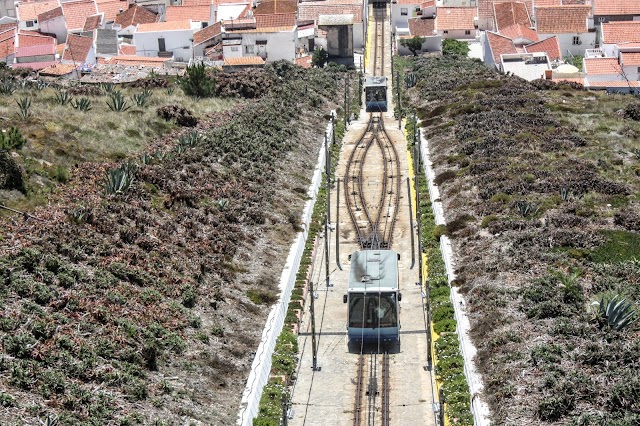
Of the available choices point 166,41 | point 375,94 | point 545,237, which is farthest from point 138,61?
point 545,237

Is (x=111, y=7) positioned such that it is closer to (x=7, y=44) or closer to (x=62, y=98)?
(x=7, y=44)

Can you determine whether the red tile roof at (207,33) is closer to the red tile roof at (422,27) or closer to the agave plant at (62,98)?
the red tile roof at (422,27)

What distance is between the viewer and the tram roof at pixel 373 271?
35.6 m

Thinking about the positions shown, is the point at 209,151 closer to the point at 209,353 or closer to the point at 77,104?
the point at 77,104

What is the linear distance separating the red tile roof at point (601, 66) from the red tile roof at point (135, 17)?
4164 cm

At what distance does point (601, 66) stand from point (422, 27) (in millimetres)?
18138

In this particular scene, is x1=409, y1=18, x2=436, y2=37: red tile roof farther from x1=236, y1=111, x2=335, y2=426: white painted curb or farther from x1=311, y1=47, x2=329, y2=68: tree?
x1=236, y1=111, x2=335, y2=426: white painted curb

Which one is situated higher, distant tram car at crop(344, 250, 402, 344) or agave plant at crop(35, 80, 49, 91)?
agave plant at crop(35, 80, 49, 91)

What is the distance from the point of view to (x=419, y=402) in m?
32.7

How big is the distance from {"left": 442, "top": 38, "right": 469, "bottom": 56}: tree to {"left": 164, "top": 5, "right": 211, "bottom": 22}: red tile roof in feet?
73.0

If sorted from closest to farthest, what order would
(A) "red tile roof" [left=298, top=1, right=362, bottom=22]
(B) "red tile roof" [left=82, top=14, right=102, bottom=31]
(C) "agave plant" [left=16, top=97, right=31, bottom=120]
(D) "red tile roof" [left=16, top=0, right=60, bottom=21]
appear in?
(C) "agave plant" [left=16, top=97, right=31, bottom=120] → (A) "red tile roof" [left=298, top=1, right=362, bottom=22] → (B) "red tile roof" [left=82, top=14, right=102, bottom=31] → (D) "red tile roof" [left=16, top=0, right=60, bottom=21]

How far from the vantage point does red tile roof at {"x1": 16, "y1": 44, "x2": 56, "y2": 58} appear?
90188 millimetres

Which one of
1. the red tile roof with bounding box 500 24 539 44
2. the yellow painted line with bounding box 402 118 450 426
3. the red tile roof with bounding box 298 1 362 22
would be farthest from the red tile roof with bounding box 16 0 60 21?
the yellow painted line with bounding box 402 118 450 426

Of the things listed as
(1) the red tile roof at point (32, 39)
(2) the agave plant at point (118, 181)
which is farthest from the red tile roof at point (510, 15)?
(2) the agave plant at point (118, 181)
